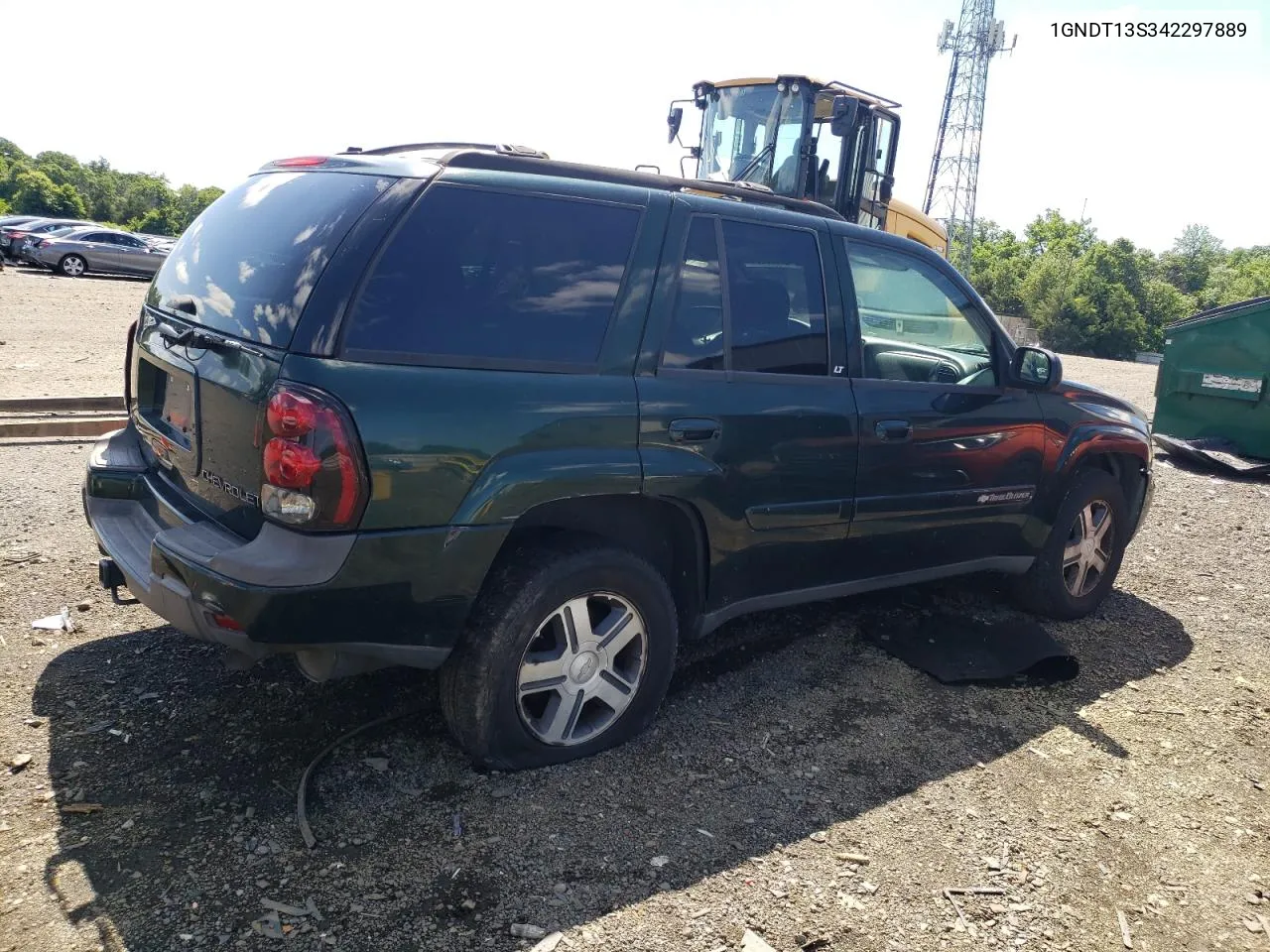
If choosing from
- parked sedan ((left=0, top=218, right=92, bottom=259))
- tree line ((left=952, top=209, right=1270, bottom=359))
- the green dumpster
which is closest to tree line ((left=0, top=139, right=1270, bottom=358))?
tree line ((left=952, top=209, right=1270, bottom=359))

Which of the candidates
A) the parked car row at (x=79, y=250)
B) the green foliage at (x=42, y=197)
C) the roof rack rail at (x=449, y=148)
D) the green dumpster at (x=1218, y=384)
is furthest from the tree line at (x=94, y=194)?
the roof rack rail at (x=449, y=148)

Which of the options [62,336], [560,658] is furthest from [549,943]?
[62,336]

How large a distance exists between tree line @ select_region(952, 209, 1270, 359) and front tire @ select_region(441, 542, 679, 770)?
1323 inches

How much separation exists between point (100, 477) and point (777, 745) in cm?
268

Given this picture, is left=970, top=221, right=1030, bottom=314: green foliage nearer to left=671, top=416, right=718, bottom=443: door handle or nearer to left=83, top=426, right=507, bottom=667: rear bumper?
left=671, top=416, right=718, bottom=443: door handle

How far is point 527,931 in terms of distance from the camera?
2572 millimetres

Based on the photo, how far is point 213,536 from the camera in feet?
9.64

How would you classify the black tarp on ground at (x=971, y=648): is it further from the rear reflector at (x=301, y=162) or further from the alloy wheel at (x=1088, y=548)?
the rear reflector at (x=301, y=162)

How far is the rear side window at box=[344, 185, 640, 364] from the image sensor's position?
283cm

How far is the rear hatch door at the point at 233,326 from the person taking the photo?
111 inches

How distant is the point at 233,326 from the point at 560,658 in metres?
1.48

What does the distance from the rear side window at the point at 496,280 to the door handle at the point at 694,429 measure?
392mm

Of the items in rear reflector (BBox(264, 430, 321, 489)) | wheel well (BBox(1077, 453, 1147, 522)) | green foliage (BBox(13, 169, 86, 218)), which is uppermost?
green foliage (BBox(13, 169, 86, 218))

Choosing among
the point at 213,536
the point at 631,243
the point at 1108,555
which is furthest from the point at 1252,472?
the point at 213,536
